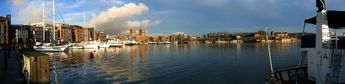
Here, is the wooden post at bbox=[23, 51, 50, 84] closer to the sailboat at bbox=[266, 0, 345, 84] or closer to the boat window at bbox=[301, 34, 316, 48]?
the sailboat at bbox=[266, 0, 345, 84]

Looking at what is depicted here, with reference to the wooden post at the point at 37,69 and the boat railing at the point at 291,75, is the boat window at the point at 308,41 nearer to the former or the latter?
the boat railing at the point at 291,75

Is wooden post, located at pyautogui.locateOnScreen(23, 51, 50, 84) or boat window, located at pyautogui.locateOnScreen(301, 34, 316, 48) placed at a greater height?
boat window, located at pyautogui.locateOnScreen(301, 34, 316, 48)

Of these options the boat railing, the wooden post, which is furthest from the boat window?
the wooden post

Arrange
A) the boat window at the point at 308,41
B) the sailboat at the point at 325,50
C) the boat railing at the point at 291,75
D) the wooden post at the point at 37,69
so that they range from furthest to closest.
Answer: the wooden post at the point at 37,69, the boat railing at the point at 291,75, the boat window at the point at 308,41, the sailboat at the point at 325,50

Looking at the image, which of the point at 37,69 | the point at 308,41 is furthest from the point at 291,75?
the point at 37,69

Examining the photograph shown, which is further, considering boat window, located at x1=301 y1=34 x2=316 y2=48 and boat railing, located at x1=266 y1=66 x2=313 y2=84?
boat railing, located at x1=266 y1=66 x2=313 y2=84

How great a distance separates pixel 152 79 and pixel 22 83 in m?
14.5

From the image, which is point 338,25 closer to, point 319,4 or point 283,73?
point 319,4

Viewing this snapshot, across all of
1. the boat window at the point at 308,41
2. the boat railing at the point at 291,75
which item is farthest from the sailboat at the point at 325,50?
the boat railing at the point at 291,75

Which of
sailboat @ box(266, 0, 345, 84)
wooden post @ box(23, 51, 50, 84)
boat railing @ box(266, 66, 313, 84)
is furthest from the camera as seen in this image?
wooden post @ box(23, 51, 50, 84)

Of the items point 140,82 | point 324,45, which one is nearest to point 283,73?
point 324,45

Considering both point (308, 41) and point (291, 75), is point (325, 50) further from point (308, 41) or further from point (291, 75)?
point (291, 75)

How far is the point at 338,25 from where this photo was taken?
2145cm

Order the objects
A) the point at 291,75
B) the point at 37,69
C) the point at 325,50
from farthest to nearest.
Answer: the point at 37,69 → the point at 291,75 → the point at 325,50
